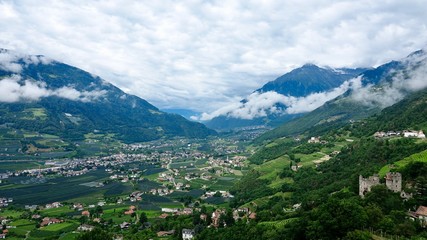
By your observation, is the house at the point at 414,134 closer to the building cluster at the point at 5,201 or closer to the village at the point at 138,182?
the village at the point at 138,182

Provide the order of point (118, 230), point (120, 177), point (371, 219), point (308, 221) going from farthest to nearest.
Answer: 1. point (120, 177)
2. point (118, 230)
3. point (308, 221)
4. point (371, 219)

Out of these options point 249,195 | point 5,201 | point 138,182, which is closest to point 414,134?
point 249,195

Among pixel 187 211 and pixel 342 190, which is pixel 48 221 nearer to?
pixel 187 211

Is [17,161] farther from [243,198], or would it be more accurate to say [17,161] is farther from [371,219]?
[371,219]

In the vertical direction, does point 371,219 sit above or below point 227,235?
above

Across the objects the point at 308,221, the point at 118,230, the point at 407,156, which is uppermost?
the point at 407,156

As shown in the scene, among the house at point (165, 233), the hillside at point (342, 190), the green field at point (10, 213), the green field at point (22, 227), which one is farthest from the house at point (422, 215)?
the green field at point (10, 213)

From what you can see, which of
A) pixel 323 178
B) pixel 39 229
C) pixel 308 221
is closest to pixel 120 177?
pixel 39 229

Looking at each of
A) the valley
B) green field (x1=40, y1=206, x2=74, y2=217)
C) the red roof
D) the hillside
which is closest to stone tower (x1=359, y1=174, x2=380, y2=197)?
the valley
